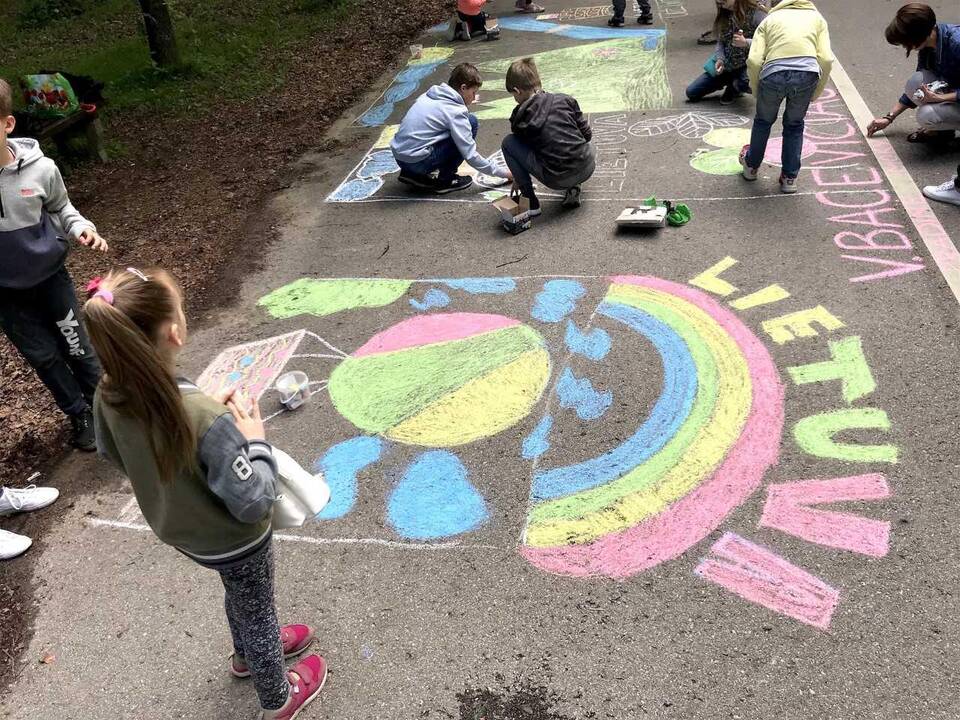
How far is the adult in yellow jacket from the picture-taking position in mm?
4895

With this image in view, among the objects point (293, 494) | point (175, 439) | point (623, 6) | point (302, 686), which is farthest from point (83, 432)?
point (623, 6)

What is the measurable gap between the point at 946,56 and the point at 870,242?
1570mm

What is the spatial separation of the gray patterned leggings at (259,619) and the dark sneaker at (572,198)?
4.04 meters

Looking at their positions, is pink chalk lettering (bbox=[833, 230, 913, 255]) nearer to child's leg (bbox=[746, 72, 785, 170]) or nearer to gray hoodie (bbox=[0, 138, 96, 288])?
child's leg (bbox=[746, 72, 785, 170])

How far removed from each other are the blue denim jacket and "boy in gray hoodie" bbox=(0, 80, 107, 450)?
544 cm

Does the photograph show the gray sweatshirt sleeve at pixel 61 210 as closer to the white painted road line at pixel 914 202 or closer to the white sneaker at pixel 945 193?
the white painted road line at pixel 914 202

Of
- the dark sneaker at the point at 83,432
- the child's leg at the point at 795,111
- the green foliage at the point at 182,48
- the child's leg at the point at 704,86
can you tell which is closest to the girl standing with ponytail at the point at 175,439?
the dark sneaker at the point at 83,432

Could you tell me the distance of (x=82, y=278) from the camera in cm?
560

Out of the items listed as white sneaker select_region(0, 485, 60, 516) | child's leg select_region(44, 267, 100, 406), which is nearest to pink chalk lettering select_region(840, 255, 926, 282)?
child's leg select_region(44, 267, 100, 406)

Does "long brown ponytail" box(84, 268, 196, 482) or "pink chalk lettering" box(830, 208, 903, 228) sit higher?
"long brown ponytail" box(84, 268, 196, 482)

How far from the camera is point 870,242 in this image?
179 inches

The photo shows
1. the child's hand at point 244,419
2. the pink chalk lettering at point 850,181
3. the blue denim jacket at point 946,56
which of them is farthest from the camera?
the pink chalk lettering at point 850,181

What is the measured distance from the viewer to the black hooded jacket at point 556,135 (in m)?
5.27

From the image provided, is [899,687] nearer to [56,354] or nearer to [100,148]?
[56,354]
